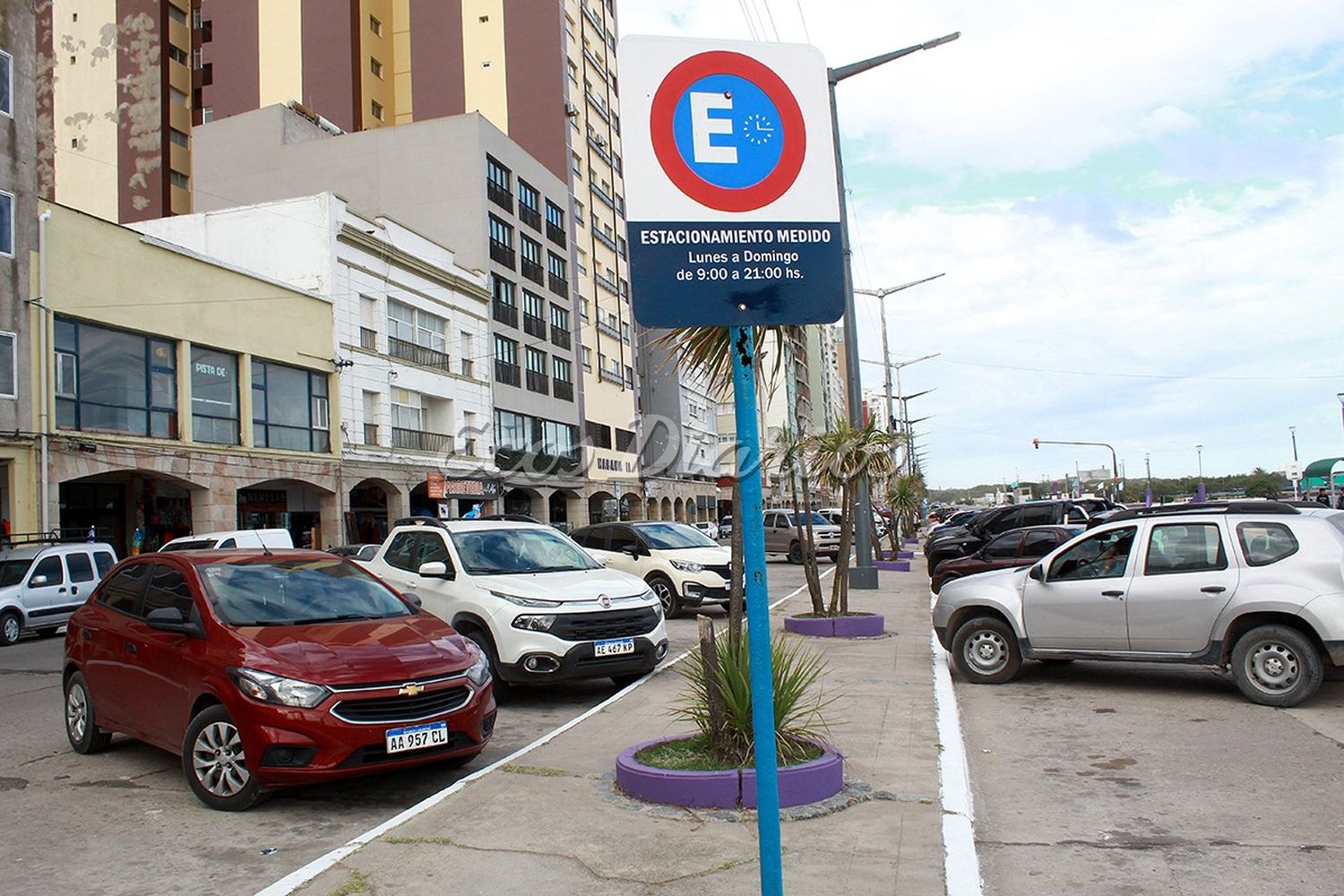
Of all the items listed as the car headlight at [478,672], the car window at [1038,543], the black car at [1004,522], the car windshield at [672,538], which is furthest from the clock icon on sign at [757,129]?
the black car at [1004,522]

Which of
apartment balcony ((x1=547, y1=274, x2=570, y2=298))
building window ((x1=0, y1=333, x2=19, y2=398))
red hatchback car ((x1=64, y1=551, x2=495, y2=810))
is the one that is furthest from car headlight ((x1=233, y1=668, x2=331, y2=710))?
apartment balcony ((x1=547, y1=274, x2=570, y2=298))

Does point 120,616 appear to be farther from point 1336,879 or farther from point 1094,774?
point 1336,879

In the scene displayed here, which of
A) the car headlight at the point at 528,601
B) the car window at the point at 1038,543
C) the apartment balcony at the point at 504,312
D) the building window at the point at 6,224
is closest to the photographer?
the car headlight at the point at 528,601

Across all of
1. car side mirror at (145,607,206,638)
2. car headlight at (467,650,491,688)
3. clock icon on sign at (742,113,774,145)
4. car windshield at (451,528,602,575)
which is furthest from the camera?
car windshield at (451,528,602,575)

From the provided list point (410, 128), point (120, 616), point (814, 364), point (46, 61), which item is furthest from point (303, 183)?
point (814, 364)

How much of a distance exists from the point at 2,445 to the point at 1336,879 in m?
24.4

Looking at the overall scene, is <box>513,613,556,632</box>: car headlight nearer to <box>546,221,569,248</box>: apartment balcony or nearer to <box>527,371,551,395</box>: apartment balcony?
<box>527,371,551,395</box>: apartment balcony

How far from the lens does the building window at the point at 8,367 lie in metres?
22.5

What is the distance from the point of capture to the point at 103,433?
81.5 ft

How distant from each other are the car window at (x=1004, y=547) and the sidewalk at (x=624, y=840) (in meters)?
12.0

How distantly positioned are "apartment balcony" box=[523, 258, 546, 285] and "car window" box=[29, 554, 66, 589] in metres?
32.2

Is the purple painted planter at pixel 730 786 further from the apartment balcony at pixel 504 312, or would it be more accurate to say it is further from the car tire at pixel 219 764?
the apartment balcony at pixel 504 312

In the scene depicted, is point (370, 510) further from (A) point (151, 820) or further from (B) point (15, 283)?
(A) point (151, 820)

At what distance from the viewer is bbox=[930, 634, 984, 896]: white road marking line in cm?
489
